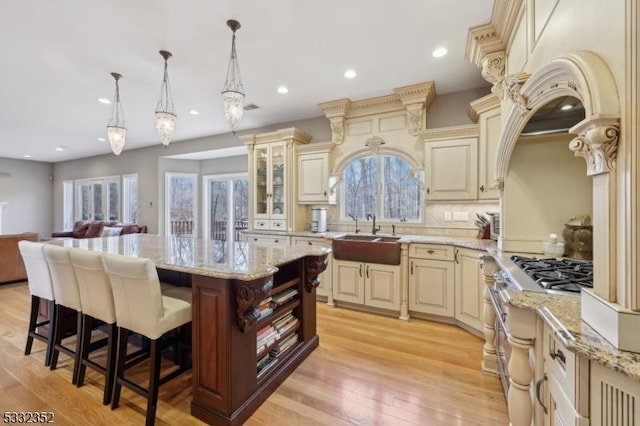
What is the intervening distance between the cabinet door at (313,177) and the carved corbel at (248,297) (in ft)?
8.32

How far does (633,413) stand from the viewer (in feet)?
2.21

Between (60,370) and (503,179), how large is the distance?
3869mm

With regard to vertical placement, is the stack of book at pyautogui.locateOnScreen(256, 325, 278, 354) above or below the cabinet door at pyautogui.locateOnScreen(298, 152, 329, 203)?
below

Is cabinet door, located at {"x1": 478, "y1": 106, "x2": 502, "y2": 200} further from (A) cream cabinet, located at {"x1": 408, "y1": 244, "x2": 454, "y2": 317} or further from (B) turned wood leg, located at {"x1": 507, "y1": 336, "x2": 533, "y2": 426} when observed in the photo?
(B) turned wood leg, located at {"x1": 507, "y1": 336, "x2": 533, "y2": 426}

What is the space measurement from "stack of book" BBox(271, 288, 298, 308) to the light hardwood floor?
22.9 inches

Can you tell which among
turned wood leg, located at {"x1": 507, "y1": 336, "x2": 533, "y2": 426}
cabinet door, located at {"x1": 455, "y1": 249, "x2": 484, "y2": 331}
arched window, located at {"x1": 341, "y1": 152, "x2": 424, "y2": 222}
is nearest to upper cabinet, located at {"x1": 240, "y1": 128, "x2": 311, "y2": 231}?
arched window, located at {"x1": 341, "y1": 152, "x2": 424, "y2": 222}

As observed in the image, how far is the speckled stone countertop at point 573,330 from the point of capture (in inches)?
27.0

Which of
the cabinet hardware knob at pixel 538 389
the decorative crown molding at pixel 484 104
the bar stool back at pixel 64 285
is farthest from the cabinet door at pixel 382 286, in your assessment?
the bar stool back at pixel 64 285

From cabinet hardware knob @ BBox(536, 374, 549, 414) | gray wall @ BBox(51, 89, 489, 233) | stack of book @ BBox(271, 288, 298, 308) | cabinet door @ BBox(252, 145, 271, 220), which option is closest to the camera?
cabinet hardware knob @ BBox(536, 374, 549, 414)

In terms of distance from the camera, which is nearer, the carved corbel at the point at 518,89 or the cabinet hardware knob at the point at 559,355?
the cabinet hardware knob at the point at 559,355

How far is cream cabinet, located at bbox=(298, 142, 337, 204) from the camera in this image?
4.03m

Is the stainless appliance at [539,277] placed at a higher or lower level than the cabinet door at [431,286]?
higher

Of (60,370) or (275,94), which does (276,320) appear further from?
(275,94)

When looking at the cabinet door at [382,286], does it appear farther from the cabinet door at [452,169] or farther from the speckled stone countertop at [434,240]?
the cabinet door at [452,169]
